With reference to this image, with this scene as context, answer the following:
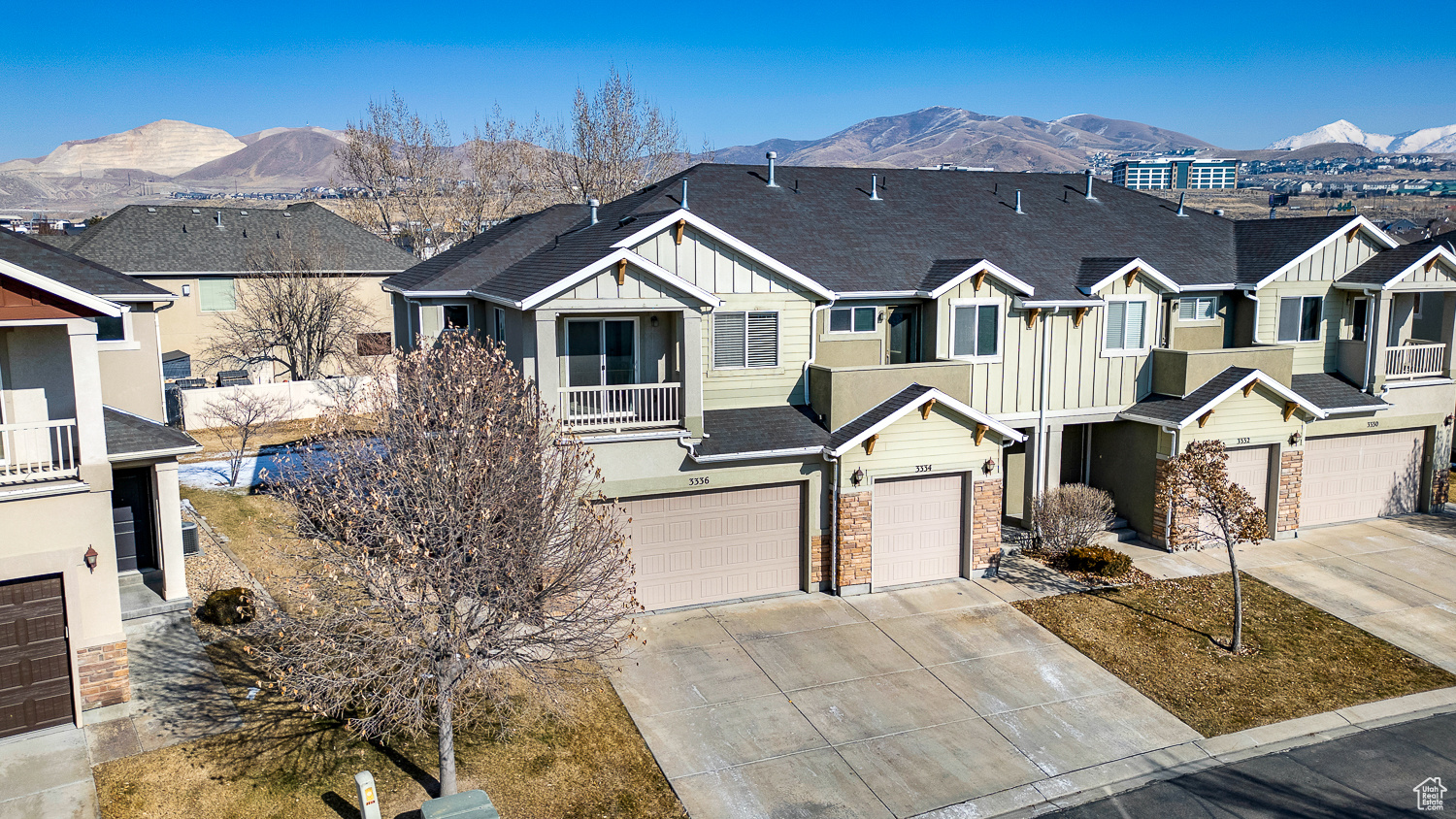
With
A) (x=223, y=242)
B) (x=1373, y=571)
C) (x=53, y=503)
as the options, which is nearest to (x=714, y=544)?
(x=53, y=503)

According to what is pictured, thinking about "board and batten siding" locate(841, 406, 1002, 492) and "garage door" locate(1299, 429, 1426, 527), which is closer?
"board and batten siding" locate(841, 406, 1002, 492)

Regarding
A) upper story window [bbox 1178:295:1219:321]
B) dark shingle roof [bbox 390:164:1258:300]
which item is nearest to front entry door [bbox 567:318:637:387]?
dark shingle roof [bbox 390:164:1258:300]

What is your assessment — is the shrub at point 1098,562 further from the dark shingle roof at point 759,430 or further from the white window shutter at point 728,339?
the white window shutter at point 728,339

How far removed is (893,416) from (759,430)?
2.58 m

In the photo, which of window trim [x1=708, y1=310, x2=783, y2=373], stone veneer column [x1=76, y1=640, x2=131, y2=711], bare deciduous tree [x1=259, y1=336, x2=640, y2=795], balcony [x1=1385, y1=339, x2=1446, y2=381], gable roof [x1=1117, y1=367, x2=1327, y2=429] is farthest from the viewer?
balcony [x1=1385, y1=339, x2=1446, y2=381]

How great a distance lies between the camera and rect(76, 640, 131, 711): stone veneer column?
1293 centimetres

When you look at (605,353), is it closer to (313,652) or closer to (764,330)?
(764,330)

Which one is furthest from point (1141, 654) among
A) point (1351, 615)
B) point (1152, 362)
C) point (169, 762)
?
point (169, 762)

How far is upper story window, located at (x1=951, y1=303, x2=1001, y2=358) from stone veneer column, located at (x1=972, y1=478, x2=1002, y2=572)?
121 inches

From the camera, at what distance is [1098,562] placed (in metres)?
19.8

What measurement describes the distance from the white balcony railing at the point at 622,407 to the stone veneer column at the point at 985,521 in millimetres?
6481

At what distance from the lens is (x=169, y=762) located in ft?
38.8

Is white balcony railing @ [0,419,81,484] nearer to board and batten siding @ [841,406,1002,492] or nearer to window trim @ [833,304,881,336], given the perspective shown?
board and batten siding @ [841,406,1002,492]

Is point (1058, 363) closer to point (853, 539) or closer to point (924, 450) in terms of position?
point (924, 450)
